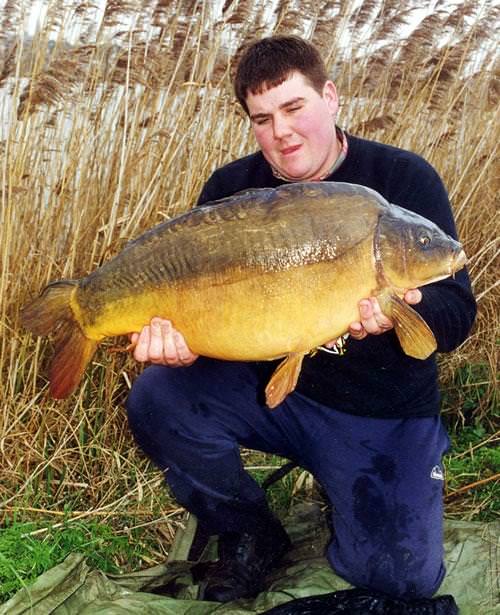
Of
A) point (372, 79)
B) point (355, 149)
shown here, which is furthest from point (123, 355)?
point (372, 79)

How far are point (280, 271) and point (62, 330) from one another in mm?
579

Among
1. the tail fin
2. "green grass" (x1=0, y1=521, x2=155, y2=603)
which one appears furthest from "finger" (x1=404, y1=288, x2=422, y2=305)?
"green grass" (x1=0, y1=521, x2=155, y2=603)

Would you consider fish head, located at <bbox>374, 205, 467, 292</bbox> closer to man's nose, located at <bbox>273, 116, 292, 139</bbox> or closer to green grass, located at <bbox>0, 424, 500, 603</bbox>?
man's nose, located at <bbox>273, 116, 292, 139</bbox>

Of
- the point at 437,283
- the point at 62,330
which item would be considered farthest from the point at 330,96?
the point at 62,330

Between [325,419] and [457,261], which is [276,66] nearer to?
[457,261]

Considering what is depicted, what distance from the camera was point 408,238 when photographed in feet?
5.84

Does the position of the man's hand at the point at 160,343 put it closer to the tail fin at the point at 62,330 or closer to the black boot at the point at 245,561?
the tail fin at the point at 62,330

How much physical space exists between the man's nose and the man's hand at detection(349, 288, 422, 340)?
654 mm

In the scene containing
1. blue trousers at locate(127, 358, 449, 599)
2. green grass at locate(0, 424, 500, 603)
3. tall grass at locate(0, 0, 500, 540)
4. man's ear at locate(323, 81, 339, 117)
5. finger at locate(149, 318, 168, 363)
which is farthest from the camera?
tall grass at locate(0, 0, 500, 540)

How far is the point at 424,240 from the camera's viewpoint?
5.87 ft

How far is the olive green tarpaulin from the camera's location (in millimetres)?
2043

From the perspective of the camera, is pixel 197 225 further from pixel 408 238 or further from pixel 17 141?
pixel 17 141

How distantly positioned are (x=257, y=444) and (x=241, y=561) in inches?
13.1

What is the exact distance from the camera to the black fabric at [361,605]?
2.04m
